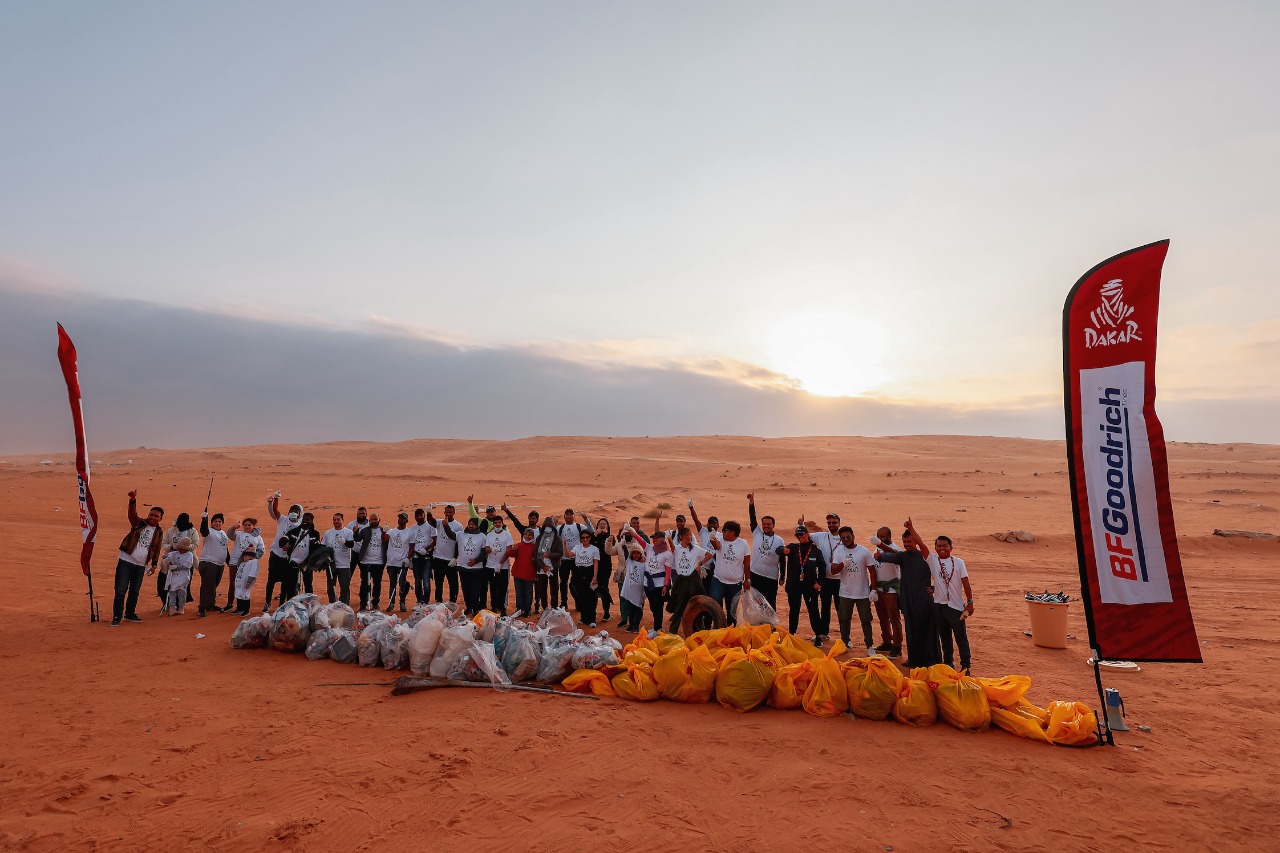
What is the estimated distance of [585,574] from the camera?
35.8 ft

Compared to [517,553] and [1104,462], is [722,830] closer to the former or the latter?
[1104,462]

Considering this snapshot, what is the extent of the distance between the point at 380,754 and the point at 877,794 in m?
4.11

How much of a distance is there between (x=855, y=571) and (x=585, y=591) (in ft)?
13.7

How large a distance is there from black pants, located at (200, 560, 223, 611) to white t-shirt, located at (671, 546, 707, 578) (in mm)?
7839

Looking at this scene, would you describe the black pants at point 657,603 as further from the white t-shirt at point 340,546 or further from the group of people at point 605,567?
the white t-shirt at point 340,546

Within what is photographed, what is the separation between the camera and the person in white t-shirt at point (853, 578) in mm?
9219

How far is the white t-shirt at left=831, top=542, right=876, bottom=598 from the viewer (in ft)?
30.2

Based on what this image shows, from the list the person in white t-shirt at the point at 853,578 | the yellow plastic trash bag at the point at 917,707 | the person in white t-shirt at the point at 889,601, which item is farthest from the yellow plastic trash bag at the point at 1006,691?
the person in white t-shirt at the point at 853,578

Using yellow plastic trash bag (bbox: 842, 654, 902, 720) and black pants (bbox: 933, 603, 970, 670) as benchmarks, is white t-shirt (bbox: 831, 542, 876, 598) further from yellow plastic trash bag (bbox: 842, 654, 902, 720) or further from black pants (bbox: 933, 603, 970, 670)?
yellow plastic trash bag (bbox: 842, 654, 902, 720)

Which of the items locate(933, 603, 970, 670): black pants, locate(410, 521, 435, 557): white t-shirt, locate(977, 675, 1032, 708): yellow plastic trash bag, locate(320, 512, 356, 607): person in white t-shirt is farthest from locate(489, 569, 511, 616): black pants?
locate(977, 675, 1032, 708): yellow plastic trash bag

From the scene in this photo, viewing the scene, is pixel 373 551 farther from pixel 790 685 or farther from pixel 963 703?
pixel 963 703

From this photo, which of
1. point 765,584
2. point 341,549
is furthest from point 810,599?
point 341,549

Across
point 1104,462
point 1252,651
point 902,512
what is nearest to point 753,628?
point 1104,462

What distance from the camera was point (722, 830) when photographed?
475 cm
